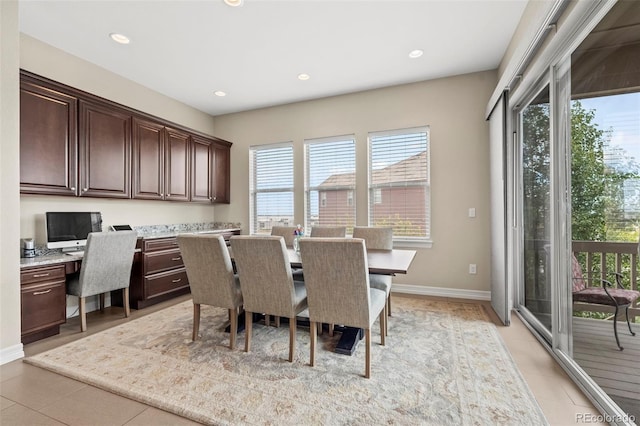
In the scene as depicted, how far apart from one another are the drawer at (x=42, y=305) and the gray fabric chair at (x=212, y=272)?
1.36 metres

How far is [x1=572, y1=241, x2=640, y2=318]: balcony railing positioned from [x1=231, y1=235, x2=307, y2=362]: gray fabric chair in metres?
1.92

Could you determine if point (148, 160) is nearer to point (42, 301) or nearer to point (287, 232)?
point (42, 301)

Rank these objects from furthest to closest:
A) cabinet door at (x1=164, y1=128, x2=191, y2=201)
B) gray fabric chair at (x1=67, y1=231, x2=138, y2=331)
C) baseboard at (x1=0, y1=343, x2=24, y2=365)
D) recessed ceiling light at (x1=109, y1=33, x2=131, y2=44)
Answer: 1. cabinet door at (x1=164, y1=128, x2=191, y2=201)
2. recessed ceiling light at (x1=109, y1=33, x2=131, y2=44)
3. gray fabric chair at (x1=67, y1=231, x2=138, y2=331)
4. baseboard at (x1=0, y1=343, x2=24, y2=365)

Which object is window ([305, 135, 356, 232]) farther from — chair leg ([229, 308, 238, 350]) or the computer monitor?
Result: the computer monitor

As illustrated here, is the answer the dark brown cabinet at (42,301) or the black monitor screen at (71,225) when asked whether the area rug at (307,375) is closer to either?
the dark brown cabinet at (42,301)

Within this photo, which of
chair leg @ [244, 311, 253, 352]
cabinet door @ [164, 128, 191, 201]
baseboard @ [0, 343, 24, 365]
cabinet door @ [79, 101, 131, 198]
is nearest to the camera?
baseboard @ [0, 343, 24, 365]

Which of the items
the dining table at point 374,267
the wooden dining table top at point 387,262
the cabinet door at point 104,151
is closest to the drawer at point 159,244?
the cabinet door at point 104,151

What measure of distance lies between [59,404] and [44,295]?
1.31 metres

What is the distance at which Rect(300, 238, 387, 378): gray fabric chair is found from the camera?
5.92ft

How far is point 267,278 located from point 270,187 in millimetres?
2946

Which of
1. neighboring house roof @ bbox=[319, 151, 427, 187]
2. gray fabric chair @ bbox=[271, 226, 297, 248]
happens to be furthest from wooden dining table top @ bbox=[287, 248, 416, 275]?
neighboring house roof @ bbox=[319, 151, 427, 187]

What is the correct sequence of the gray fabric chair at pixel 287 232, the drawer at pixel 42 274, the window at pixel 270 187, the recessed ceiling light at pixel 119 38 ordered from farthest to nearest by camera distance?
the window at pixel 270 187
the gray fabric chair at pixel 287 232
the recessed ceiling light at pixel 119 38
the drawer at pixel 42 274

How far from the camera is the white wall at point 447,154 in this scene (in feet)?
11.8

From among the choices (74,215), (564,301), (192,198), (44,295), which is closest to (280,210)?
(192,198)
